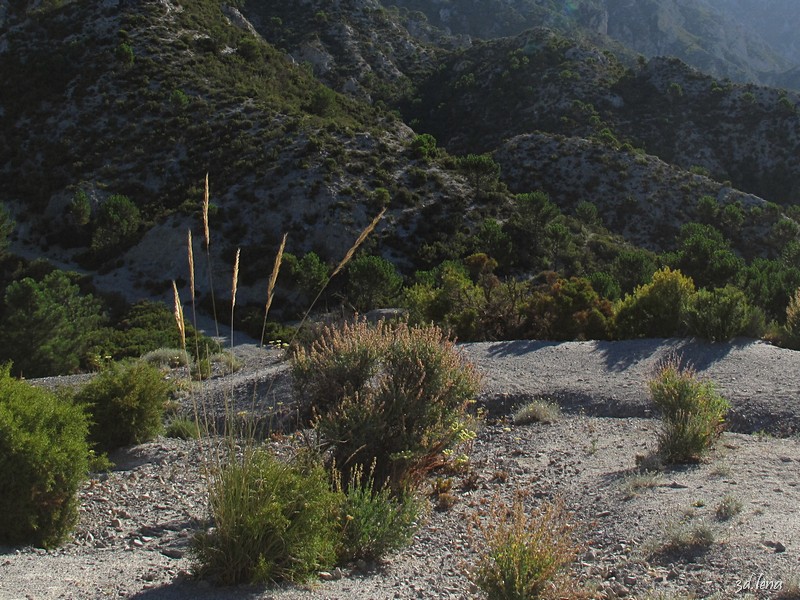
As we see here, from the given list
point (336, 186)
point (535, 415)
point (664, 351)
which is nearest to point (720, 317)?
point (664, 351)

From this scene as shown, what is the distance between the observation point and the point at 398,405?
17.5ft

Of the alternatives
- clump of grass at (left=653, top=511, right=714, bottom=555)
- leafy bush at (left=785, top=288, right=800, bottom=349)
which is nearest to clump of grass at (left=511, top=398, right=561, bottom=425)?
clump of grass at (left=653, top=511, right=714, bottom=555)

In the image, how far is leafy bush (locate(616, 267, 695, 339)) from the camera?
11.5 meters

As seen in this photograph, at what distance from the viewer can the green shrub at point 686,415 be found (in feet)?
19.6

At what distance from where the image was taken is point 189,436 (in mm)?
7160

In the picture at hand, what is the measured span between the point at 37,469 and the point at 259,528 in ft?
5.44

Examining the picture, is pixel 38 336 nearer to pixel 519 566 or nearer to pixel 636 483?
pixel 636 483

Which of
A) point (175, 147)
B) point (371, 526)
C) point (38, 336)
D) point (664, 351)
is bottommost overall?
point (38, 336)

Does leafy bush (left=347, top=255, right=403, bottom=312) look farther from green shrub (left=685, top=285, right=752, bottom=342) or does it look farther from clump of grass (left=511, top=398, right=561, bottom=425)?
clump of grass (left=511, top=398, right=561, bottom=425)

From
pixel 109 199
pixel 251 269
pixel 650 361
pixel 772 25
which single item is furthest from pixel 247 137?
pixel 772 25

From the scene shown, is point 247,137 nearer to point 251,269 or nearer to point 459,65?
point 251,269

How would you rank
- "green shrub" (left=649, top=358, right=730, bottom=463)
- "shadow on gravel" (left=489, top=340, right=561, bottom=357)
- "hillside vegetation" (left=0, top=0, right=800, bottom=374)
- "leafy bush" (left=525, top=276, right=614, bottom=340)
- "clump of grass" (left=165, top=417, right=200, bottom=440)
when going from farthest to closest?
"hillside vegetation" (left=0, top=0, right=800, bottom=374), "leafy bush" (left=525, top=276, right=614, bottom=340), "shadow on gravel" (left=489, top=340, right=561, bottom=357), "clump of grass" (left=165, top=417, right=200, bottom=440), "green shrub" (left=649, top=358, right=730, bottom=463)

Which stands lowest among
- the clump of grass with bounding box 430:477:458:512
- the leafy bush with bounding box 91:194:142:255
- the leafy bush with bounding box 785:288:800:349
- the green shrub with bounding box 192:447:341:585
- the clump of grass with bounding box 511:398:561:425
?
the leafy bush with bounding box 91:194:142:255

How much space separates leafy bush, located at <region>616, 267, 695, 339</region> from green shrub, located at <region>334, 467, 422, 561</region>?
8468mm
